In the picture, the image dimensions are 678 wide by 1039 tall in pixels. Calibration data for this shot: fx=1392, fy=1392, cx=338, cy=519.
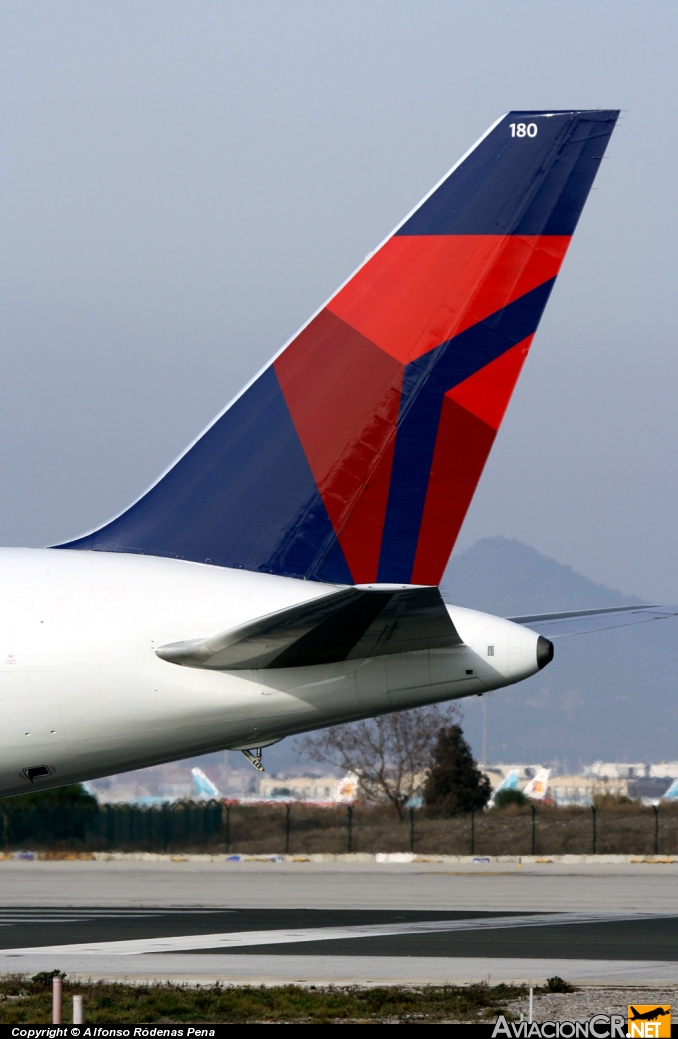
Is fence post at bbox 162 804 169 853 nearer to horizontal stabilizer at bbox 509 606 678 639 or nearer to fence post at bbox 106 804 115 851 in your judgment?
fence post at bbox 106 804 115 851

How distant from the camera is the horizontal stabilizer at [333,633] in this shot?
12.9 m

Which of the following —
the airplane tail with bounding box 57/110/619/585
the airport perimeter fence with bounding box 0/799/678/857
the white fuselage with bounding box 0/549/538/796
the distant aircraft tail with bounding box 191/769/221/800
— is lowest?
the distant aircraft tail with bounding box 191/769/221/800

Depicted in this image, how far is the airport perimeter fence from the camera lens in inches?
2137

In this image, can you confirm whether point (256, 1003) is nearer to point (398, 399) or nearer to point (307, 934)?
point (398, 399)

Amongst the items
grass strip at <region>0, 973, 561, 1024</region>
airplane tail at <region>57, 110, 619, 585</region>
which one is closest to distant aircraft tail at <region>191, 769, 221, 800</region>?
grass strip at <region>0, 973, 561, 1024</region>

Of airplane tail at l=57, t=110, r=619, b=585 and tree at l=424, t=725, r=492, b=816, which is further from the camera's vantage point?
tree at l=424, t=725, r=492, b=816

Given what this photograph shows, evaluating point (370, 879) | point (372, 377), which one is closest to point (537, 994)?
point (372, 377)

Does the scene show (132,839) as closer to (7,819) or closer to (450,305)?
(7,819)

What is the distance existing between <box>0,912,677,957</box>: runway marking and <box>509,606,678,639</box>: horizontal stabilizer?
29.7 ft

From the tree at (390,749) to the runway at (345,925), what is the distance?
117 feet

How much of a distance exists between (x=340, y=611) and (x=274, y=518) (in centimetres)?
310

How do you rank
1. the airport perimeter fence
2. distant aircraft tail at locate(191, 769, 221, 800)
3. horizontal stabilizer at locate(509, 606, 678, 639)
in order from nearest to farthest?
horizontal stabilizer at locate(509, 606, 678, 639)
the airport perimeter fence
distant aircraft tail at locate(191, 769, 221, 800)

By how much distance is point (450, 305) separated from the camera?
1619cm

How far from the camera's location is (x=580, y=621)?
52.2 ft
